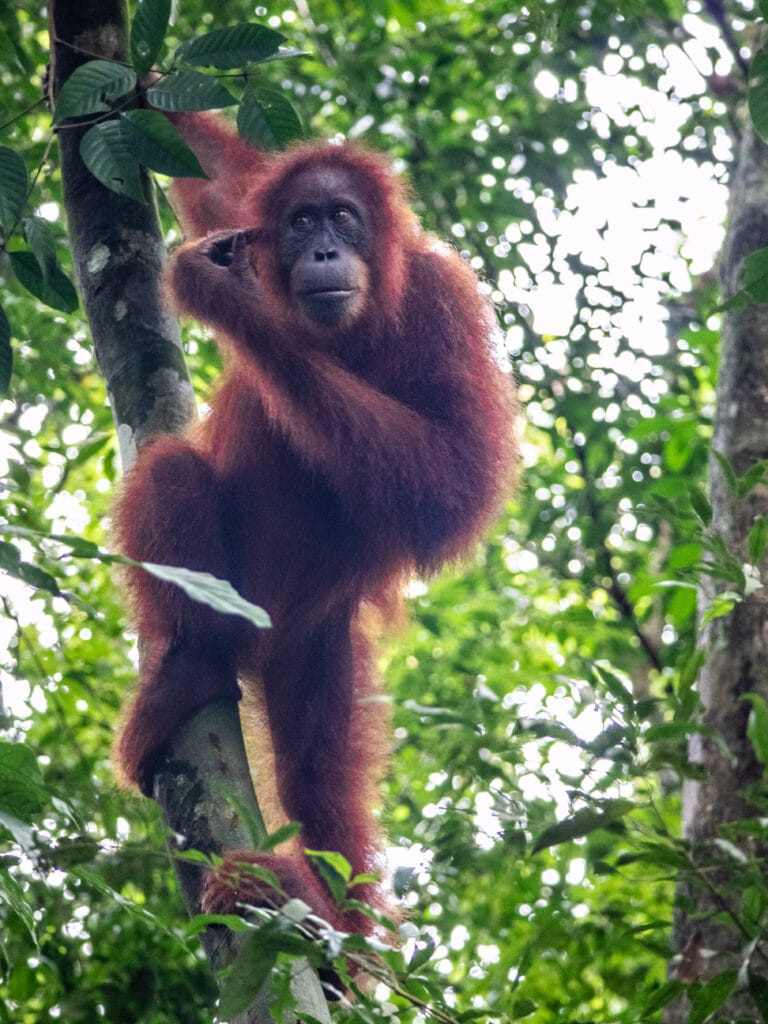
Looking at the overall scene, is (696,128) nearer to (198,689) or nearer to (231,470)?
(231,470)

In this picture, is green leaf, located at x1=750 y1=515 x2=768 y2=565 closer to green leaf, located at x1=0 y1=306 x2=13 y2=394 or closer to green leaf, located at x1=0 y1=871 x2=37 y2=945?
green leaf, located at x1=0 y1=871 x2=37 y2=945

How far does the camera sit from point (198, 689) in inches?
116

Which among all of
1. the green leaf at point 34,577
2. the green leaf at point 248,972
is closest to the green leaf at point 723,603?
the green leaf at point 248,972

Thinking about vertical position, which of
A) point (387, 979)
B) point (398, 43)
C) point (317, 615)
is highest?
point (398, 43)

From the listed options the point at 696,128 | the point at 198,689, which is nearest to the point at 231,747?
the point at 198,689

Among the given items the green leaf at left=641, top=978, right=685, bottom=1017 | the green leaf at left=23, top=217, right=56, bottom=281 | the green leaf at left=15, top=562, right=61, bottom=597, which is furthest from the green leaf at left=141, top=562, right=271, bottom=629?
the green leaf at left=23, top=217, right=56, bottom=281

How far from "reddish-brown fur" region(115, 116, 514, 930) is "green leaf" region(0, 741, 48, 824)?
0.70 m

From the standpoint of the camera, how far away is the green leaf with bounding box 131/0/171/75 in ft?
8.89

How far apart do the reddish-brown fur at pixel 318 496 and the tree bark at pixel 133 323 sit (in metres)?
0.11

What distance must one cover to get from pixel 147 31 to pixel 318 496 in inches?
53.8

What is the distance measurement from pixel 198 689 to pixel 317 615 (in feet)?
2.15

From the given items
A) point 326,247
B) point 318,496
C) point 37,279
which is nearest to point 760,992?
point 318,496

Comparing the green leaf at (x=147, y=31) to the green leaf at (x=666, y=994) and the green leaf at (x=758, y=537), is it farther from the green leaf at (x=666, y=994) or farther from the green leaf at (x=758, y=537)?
the green leaf at (x=666, y=994)

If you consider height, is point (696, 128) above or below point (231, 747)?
above
